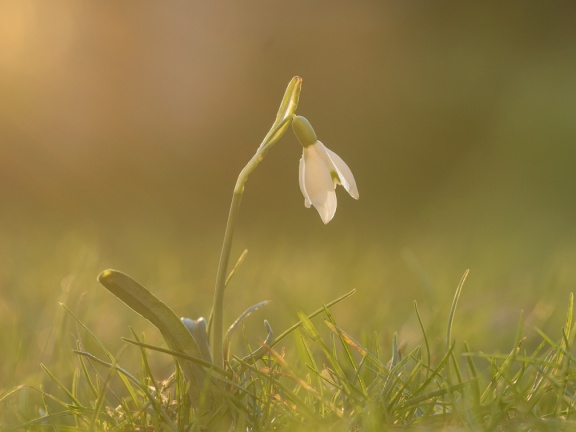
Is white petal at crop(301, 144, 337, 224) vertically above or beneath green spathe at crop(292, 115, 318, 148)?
beneath

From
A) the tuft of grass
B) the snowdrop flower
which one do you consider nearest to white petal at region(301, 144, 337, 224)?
the snowdrop flower

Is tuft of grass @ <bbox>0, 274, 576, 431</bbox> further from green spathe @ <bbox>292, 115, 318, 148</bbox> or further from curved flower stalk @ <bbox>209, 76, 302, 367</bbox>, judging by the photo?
green spathe @ <bbox>292, 115, 318, 148</bbox>

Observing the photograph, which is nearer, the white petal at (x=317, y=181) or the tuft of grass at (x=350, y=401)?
the tuft of grass at (x=350, y=401)

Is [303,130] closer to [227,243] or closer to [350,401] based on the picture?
[227,243]

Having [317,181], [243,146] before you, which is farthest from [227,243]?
[243,146]

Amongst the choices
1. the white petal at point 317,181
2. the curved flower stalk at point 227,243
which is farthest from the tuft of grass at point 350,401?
the white petal at point 317,181

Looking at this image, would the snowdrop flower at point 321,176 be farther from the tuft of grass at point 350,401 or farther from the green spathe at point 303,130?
the tuft of grass at point 350,401

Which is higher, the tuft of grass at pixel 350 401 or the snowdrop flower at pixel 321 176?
the snowdrop flower at pixel 321 176
